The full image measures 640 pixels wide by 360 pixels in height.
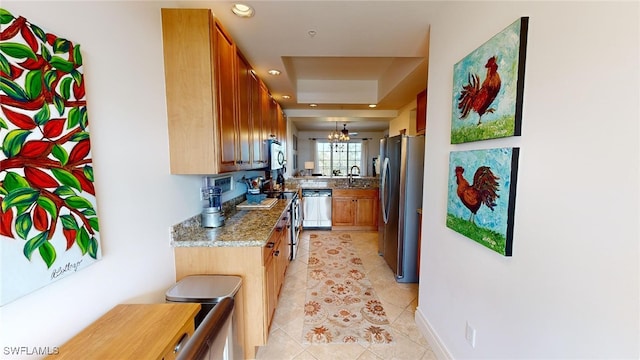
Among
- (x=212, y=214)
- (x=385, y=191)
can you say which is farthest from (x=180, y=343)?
(x=385, y=191)

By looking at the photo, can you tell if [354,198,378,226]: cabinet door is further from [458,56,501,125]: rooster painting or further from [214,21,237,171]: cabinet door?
[458,56,501,125]: rooster painting

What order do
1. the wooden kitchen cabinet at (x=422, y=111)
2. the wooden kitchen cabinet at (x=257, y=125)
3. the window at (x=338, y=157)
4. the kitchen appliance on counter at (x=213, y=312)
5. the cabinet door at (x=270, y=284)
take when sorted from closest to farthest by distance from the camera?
the kitchen appliance on counter at (x=213, y=312) → the cabinet door at (x=270, y=284) → the wooden kitchen cabinet at (x=257, y=125) → the wooden kitchen cabinet at (x=422, y=111) → the window at (x=338, y=157)

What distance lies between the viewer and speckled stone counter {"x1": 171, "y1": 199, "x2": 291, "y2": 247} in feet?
5.23

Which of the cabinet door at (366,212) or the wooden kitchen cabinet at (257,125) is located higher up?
the wooden kitchen cabinet at (257,125)

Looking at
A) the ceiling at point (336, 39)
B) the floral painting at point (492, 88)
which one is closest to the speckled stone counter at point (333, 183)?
the ceiling at point (336, 39)

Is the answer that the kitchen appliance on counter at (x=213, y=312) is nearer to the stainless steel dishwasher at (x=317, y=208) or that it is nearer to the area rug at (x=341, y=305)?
the area rug at (x=341, y=305)

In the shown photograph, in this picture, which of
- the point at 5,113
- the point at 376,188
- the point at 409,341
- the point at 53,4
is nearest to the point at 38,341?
the point at 5,113

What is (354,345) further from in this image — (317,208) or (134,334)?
(317,208)

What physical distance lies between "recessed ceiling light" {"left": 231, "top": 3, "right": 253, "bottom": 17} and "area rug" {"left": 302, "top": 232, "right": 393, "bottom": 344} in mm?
2477

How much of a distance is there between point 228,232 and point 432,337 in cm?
173

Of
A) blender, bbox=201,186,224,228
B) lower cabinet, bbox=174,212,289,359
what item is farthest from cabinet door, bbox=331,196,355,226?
lower cabinet, bbox=174,212,289,359

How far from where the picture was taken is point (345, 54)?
2.37 meters

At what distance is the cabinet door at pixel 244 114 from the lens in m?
2.04
